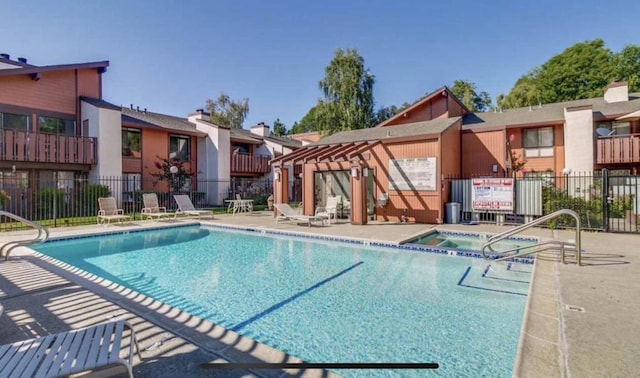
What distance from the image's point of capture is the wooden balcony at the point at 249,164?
85.0 feet

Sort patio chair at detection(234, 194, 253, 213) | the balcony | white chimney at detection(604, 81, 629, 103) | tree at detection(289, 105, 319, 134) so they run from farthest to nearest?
tree at detection(289, 105, 319, 134) → white chimney at detection(604, 81, 629, 103) → patio chair at detection(234, 194, 253, 213) → the balcony

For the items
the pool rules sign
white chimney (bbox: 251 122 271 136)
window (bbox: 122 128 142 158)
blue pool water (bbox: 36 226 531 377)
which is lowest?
blue pool water (bbox: 36 226 531 377)

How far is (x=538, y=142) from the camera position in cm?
2094

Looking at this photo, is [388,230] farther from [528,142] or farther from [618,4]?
[618,4]

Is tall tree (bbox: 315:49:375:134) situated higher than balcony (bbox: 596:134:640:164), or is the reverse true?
tall tree (bbox: 315:49:375:134)

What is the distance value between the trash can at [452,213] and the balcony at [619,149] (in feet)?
36.4

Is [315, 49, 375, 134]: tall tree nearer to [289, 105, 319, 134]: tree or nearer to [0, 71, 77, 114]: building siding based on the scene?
[0, 71, 77, 114]: building siding

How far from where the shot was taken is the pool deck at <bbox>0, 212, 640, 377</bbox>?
10.0 feet

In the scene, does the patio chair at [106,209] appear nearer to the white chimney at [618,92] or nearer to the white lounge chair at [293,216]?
the white lounge chair at [293,216]

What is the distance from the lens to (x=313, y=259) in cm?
912

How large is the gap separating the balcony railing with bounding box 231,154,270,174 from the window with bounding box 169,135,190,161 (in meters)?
3.41

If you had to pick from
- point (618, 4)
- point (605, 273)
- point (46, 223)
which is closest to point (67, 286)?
point (605, 273)

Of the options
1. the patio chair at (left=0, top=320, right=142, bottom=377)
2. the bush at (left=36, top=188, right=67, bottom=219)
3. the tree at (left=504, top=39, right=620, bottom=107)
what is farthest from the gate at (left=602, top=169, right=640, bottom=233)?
the tree at (left=504, top=39, right=620, bottom=107)

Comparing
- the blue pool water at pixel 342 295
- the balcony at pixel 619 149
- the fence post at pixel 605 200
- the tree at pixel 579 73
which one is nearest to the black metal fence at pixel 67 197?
the blue pool water at pixel 342 295
